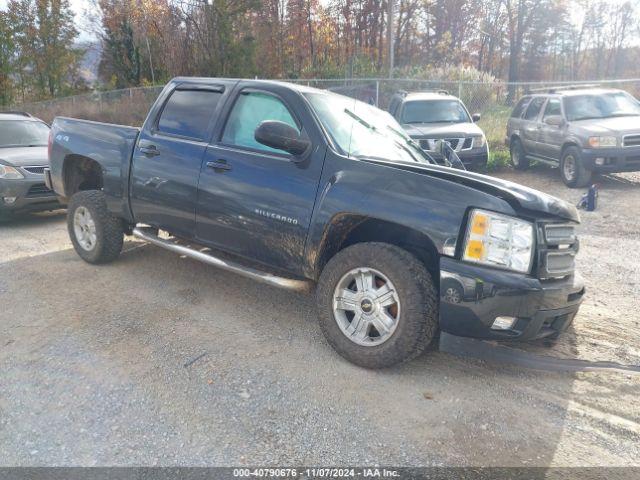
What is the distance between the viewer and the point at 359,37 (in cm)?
3656

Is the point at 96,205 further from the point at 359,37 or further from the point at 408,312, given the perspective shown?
the point at 359,37

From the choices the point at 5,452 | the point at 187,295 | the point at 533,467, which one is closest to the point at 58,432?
the point at 5,452

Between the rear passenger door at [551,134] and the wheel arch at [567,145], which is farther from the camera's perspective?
the rear passenger door at [551,134]

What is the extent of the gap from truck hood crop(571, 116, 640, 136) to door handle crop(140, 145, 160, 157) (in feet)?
26.6

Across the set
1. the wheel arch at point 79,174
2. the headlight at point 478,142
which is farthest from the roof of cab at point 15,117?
the headlight at point 478,142

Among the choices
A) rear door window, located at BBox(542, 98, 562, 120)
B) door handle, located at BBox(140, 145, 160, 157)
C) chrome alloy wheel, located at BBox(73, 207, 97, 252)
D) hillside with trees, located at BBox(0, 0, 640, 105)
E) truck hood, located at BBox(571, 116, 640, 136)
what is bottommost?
chrome alloy wheel, located at BBox(73, 207, 97, 252)

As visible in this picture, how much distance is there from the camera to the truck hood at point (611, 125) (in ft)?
31.7

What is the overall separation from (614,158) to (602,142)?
351 mm

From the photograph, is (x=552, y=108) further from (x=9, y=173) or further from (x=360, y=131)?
(x=9, y=173)

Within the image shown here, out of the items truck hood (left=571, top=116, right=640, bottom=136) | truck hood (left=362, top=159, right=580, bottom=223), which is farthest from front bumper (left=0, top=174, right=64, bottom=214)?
truck hood (left=571, top=116, right=640, bottom=136)

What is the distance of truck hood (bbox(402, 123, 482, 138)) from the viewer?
10750 mm

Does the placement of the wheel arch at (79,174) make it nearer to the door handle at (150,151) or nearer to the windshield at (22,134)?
the door handle at (150,151)

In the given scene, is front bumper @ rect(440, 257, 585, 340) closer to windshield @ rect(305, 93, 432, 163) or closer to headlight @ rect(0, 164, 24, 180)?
windshield @ rect(305, 93, 432, 163)

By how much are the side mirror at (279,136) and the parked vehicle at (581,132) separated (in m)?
7.85
